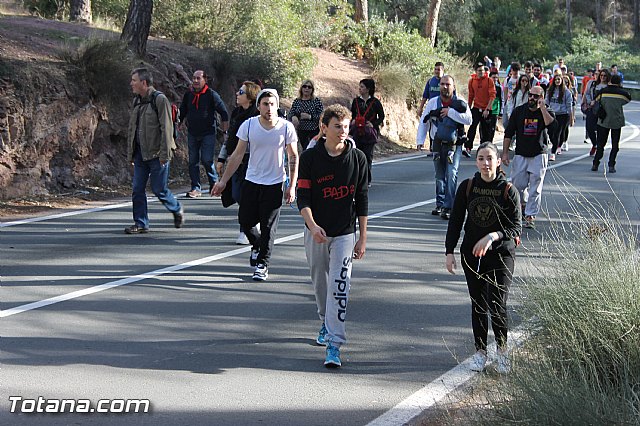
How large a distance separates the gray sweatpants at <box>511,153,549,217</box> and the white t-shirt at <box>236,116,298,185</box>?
4503 millimetres

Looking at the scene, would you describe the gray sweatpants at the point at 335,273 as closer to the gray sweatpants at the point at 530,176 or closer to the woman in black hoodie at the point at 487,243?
the woman in black hoodie at the point at 487,243

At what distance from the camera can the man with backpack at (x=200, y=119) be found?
594 inches

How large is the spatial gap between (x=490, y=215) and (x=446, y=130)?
6615 mm

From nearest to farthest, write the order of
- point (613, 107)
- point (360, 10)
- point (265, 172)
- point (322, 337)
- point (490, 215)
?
point (490, 215)
point (322, 337)
point (265, 172)
point (613, 107)
point (360, 10)

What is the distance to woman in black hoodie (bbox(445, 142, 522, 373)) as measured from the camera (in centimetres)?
680

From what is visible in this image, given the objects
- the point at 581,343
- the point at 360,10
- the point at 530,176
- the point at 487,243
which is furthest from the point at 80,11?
the point at 581,343

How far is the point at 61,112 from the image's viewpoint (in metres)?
16.4

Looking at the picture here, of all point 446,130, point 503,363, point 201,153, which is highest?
point 446,130

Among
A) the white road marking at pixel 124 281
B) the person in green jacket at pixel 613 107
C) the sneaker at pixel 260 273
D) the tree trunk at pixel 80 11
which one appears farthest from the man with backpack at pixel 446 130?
the tree trunk at pixel 80 11

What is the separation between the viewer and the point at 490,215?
6.91 m

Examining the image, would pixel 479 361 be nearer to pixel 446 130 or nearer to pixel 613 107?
pixel 446 130

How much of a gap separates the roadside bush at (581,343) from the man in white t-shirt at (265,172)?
3279 mm

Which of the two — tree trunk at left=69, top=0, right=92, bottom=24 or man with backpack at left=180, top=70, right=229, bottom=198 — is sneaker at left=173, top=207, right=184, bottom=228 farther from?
tree trunk at left=69, top=0, right=92, bottom=24

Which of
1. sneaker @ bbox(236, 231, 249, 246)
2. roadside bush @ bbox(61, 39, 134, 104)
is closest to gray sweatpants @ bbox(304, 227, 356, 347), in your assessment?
sneaker @ bbox(236, 231, 249, 246)
